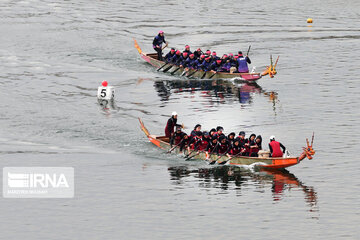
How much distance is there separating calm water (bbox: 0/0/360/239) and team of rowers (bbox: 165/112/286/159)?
3.74ft

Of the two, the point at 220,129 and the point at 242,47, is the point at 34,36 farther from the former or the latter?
the point at 220,129

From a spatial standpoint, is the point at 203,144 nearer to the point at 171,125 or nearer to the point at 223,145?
the point at 223,145

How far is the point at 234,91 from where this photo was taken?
2862 inches

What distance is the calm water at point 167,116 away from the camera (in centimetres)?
3978

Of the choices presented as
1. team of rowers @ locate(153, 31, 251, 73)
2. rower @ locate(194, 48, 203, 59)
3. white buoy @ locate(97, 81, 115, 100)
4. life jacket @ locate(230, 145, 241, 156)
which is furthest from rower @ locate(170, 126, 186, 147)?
rower @ locate(194, 48, 203, 59)

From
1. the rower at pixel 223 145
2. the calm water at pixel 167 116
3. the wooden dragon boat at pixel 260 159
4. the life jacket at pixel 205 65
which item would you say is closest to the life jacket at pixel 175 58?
the calm water at pixel 167 116

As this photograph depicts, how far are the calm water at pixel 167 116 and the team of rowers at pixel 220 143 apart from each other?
1.14m

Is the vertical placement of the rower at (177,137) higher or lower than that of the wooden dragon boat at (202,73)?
lower

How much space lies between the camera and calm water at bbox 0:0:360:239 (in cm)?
3978

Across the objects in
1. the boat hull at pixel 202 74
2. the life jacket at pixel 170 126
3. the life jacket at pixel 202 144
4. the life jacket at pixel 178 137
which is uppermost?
the boat hull at pixel 202 74

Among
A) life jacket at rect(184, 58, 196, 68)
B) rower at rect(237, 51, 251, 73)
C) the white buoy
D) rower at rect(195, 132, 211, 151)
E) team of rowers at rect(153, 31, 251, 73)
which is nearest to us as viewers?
rower at rect(195, 132, 211, 151)

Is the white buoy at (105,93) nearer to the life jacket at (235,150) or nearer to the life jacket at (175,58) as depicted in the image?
the life jacket at (175,58)

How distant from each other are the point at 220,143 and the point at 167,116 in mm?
14312

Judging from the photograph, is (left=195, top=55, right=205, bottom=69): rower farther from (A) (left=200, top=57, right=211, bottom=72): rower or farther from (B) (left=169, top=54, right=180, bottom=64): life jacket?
(B) (left=169, top=54, right=180, bottom=64): life jacket
